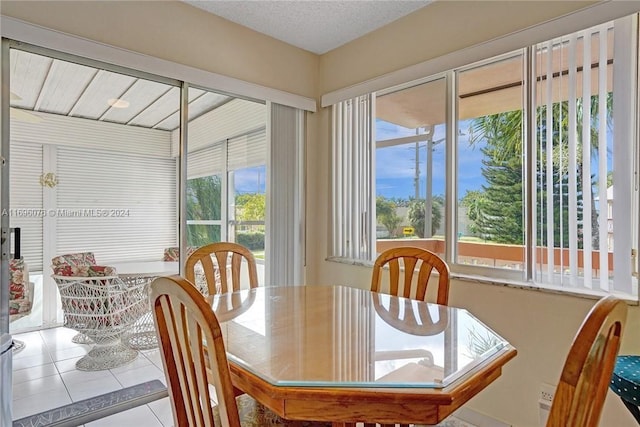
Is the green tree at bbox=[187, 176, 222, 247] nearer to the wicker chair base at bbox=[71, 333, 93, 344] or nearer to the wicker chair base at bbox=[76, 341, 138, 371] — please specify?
the wicker chair base at bbox=[76, 341, 138, 371]

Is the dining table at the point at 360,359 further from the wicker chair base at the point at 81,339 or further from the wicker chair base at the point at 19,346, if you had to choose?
the wicker chair base at the point at 81,339

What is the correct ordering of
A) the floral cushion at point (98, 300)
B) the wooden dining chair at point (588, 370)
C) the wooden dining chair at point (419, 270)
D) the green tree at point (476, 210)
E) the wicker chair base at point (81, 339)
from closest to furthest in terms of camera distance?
1. the wooden dining chair at point (588, 370)
2. the wooden dining chair at point (419, 270)
3. the green tree at point (476, 210)
4. the floral cushion at point (98, 300)
5. the wicker chair base at point (81, 339)

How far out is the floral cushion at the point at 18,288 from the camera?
6.60ft

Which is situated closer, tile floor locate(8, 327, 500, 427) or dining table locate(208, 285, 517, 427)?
dining table locate(208, 285, 517, 427)

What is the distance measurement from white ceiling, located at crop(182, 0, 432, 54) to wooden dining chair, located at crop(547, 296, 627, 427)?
2370 millimetres

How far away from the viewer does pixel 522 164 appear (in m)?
2.07

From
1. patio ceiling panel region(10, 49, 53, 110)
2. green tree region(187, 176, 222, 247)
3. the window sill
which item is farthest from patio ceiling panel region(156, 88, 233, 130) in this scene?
the window sill

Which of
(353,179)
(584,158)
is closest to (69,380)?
(353,179)

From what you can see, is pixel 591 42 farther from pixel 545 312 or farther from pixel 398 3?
pixel 545 312

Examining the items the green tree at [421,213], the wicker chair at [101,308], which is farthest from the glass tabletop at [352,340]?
the wicker chair at [101,308]

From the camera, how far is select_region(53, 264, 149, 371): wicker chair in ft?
8.15

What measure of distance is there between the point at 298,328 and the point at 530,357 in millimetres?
1393

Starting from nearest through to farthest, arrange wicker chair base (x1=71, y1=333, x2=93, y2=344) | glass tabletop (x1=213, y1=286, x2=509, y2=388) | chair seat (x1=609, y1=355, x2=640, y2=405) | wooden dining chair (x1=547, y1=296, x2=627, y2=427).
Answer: wooden dining chair (x1=547, y1=296, x2=627, y2=427) < glass tabletop (x1=213, y1=286, x2=509, y2=388) < chair seat (x1=609, y1=355, x2=640, y2=405) < wicker chair base (x1=71, y1=333, x2=93, y2=344)

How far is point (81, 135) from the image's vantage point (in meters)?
2.37
